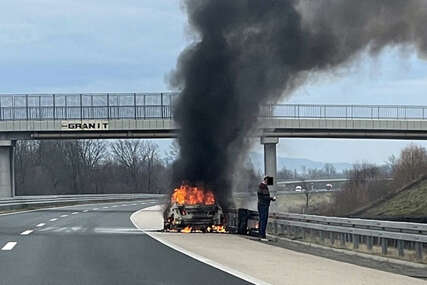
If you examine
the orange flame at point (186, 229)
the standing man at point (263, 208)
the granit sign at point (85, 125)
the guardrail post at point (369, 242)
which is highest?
the granit sign at point (85, 125)

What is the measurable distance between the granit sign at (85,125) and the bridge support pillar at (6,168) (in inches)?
192

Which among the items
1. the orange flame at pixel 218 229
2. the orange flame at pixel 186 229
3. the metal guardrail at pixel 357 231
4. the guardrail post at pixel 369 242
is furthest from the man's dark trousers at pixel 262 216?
the guardrail post at pixel 369 242

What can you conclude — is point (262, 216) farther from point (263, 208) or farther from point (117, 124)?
point (117, 124)

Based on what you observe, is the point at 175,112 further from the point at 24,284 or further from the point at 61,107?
the point at 61,107

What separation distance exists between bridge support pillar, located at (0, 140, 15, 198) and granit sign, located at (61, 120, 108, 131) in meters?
4.88

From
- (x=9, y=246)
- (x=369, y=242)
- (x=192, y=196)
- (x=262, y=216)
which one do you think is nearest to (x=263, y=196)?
(x=262, y=216)

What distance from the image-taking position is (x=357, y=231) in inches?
630

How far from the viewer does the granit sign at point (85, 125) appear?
162ft

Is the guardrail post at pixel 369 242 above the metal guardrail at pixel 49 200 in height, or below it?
above

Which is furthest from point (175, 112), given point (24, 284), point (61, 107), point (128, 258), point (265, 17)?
point (61, 107)

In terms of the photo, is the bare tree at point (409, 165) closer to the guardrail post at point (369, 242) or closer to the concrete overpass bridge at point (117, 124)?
the concrete overpass bridge at point (117, 124)

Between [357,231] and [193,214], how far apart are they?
23.0 ft

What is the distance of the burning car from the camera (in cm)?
2173

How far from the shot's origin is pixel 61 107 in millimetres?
50875
